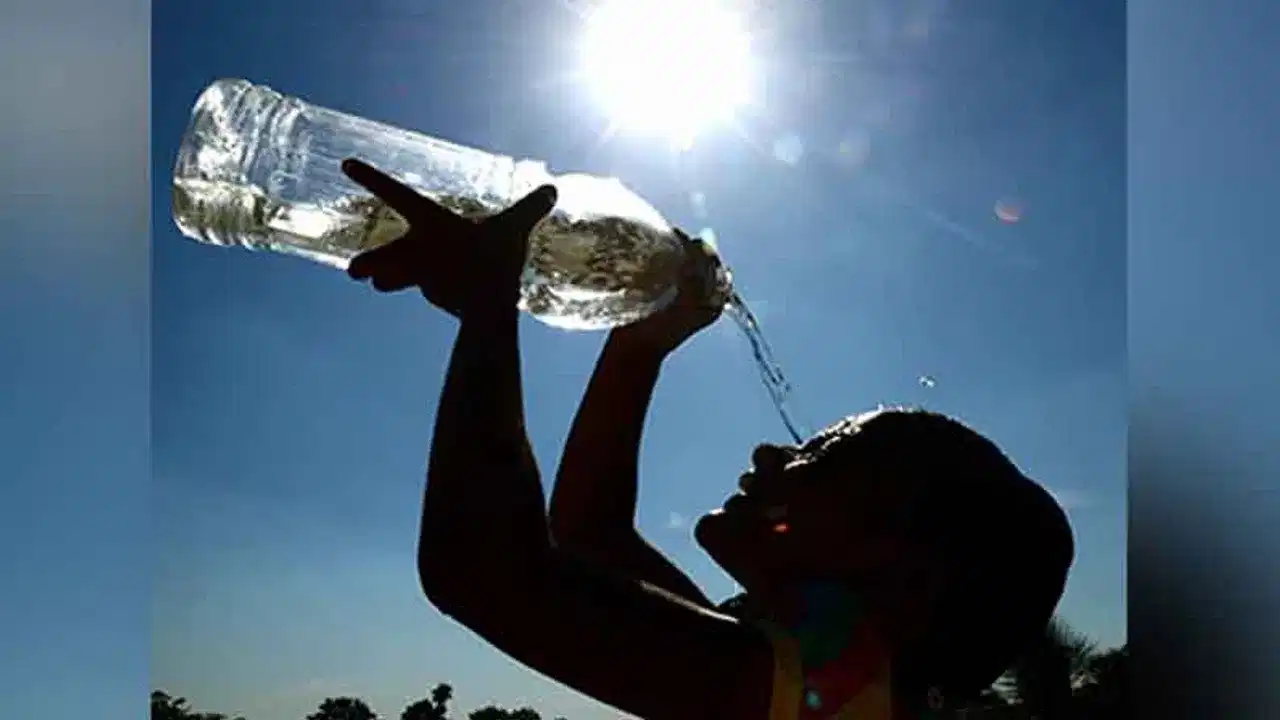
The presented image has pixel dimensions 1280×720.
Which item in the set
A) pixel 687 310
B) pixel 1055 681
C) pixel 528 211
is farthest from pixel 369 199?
pixel 1055 681

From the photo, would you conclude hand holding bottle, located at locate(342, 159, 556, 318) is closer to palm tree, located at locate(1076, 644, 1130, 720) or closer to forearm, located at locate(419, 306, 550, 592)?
forearm, located at locate(419, 306, 550, 592)

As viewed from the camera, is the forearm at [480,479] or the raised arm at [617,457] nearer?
the forearm at [480,479]

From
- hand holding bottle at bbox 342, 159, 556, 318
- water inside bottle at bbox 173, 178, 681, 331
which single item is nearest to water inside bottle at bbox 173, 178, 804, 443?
water inside bottle at bbox 173, 178, 681, 331

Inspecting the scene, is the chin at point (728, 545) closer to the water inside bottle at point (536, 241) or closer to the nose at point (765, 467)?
the nose at point (765, 467)

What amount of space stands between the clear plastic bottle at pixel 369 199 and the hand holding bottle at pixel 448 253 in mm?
378

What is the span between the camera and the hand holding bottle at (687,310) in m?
1.46

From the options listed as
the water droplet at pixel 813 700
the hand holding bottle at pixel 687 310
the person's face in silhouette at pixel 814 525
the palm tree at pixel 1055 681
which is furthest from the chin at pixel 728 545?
the palm tree at pixel 1055 681

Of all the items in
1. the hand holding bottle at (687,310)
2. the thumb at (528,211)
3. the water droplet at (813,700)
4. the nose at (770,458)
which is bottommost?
the water droplet at (813,700)

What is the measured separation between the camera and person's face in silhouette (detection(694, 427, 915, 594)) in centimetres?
108

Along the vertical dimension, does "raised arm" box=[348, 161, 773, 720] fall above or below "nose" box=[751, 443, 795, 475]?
below

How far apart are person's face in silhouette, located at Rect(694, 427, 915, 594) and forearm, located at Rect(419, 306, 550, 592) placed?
13cm

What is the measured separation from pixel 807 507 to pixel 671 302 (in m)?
0.45

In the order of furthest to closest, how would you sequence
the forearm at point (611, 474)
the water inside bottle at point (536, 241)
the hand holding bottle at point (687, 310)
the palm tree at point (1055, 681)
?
the palm tree at point (1055, 681) < the water inside bottle at point (536, 241) < the hand holding bottle at point (687, 310) < the forearm at point (611, 474)

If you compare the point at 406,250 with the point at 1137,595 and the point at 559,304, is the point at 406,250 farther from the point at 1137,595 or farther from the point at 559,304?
the point at 1137,595
